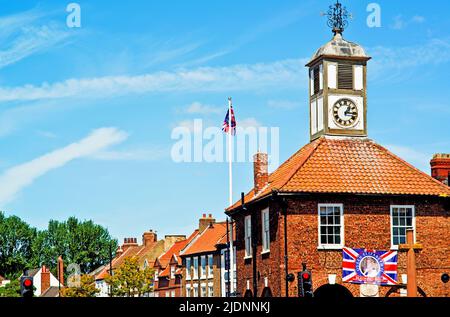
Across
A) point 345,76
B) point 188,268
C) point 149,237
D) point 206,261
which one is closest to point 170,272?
point 188,268

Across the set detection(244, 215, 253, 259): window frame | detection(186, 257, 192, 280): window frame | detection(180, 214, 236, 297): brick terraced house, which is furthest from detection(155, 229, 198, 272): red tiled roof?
detection(244, 215, 253, 259): window frame

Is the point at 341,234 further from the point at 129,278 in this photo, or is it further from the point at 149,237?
the point at 149,237

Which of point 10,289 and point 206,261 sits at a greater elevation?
point 206,261

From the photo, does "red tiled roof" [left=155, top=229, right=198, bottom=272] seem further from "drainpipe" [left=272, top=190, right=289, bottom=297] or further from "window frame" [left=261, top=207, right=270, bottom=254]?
"drainpipe" [left=272, top=190, right=289, bottom=297]

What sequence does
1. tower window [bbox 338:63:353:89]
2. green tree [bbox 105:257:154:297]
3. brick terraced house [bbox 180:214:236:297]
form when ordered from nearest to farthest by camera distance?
tower window [bbox 338:63:353:89], brick terraced house [bbox 180:214:236:297], green tree [bbox 105:257:154:297]

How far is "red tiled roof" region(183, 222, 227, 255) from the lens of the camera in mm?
80725

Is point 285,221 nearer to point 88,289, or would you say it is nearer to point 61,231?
point 88,289

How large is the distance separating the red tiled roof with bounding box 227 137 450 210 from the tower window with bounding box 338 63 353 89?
3094 millimetres

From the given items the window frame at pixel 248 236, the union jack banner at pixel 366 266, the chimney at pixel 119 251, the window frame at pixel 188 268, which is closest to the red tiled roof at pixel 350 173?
the window frame at pixel 248 236

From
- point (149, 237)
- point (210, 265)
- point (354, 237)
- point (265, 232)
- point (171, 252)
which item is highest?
point (149, 237)

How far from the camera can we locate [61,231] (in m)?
137

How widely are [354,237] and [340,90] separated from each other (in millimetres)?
9036

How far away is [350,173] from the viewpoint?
43.6 m
